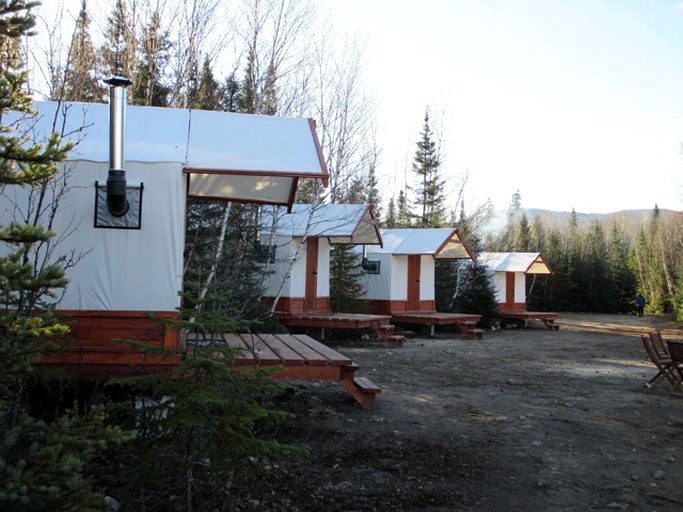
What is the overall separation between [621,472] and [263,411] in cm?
378

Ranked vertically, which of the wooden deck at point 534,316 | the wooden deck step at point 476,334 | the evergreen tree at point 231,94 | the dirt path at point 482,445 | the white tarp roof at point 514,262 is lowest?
the dirt path at point 482,445

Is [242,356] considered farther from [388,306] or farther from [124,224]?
[388,306]

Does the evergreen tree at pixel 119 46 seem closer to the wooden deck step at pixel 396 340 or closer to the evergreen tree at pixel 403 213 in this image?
the wooden deck step at pixel 396 340

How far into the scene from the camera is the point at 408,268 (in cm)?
2097

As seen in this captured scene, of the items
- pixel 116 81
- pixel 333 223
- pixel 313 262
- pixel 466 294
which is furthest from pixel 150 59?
pixel 466 294

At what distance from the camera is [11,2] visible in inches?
118

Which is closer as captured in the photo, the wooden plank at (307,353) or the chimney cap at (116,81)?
the chimney cap at (116,81)

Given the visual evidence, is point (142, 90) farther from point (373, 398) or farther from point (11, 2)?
point (11, 2)

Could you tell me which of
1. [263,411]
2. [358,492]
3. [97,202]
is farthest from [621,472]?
[97,202]

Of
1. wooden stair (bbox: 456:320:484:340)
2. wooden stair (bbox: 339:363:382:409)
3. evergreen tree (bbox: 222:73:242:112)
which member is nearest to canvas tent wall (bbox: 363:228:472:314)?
wooden stair (bbox: 456:320:484:340)

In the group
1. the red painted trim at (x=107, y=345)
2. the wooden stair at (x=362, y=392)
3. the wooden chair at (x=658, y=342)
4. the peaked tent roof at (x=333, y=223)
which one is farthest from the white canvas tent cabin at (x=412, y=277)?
the red painted trim at (x=107, y=345)

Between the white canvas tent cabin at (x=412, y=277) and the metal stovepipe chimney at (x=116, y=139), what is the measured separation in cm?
1427

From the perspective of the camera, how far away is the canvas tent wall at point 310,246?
16453 millimetres

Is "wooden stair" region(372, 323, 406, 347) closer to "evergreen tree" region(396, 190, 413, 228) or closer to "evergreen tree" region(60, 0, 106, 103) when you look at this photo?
"evergreen tree" region(60, 0, 106, 103)
